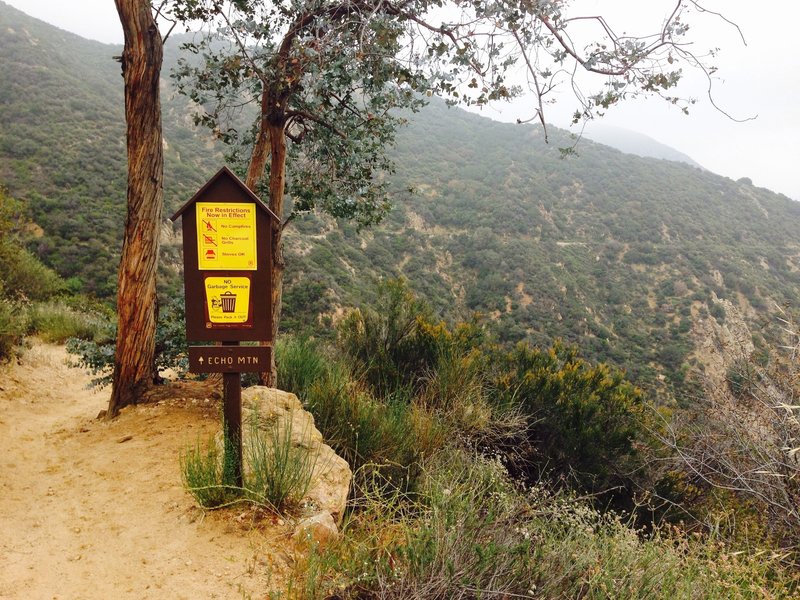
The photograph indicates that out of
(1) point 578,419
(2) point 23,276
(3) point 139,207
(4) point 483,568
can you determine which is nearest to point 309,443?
(4) point 483,568

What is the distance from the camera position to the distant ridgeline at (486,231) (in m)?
18.1

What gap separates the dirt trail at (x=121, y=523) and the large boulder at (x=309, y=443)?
0.32 metres

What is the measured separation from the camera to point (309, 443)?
3430mm

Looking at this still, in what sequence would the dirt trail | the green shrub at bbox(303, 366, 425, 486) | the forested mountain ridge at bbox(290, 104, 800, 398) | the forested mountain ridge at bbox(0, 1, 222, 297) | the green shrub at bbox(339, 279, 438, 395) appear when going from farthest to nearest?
the forested mountain ridge at bbox(290, 104, 800, 398) < the forested mountain ridge at bbox(0, 1, 222, 297) < the green shrub at bbox(339, 279, 438, 395) < the green shrub at bbox(303, 366, 425, 486) < the dirt trail

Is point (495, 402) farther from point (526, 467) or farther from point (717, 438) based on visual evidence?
point (717, 438)

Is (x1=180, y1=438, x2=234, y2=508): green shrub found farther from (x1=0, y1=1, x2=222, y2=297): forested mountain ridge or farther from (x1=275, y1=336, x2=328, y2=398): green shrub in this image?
(x1=0, y1=1, x2=222, y2=297): forested mountain ridge

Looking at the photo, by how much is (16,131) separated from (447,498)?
2652 cm

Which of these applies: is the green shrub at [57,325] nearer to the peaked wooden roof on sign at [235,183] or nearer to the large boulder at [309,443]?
the large boulder at [309,443]

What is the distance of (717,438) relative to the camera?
575 centimetres

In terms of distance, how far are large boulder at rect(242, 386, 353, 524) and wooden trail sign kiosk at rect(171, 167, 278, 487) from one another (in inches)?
19.7

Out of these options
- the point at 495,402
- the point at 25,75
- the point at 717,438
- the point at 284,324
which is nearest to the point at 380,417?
the point at 495,402

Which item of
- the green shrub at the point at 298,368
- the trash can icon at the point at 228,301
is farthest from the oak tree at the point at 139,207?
the trash can icon at the point at 228,301

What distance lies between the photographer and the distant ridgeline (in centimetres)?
1807

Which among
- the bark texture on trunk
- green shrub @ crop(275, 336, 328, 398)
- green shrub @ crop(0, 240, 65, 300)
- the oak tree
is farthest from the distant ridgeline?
the oak tree
